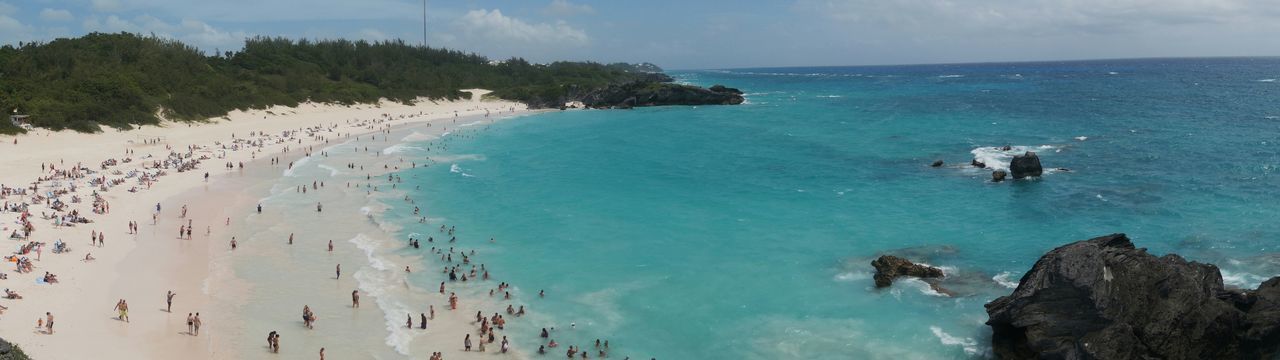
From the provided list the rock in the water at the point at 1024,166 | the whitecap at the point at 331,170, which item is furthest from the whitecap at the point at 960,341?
the whitecap at the point at 331,170

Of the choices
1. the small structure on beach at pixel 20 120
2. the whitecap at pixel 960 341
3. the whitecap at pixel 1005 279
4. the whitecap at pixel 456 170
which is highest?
the small structure on beach at pixel 20 120

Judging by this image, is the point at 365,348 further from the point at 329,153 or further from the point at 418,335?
the point at 329,153

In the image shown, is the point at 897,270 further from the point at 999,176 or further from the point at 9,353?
the point at 9,353

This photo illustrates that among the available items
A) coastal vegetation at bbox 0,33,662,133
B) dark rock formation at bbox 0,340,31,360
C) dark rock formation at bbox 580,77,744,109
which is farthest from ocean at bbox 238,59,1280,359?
dark rock formation at bbox 580,77,744,109

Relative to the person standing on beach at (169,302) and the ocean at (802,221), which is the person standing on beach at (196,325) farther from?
the ocean at (802,221)

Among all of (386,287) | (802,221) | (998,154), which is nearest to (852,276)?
(802,221)

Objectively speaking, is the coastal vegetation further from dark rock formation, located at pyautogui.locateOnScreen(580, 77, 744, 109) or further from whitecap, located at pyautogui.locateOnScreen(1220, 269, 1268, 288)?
whitecap, located at pyautogui.locateOnScreen(1220, 269, 1268, 288)
